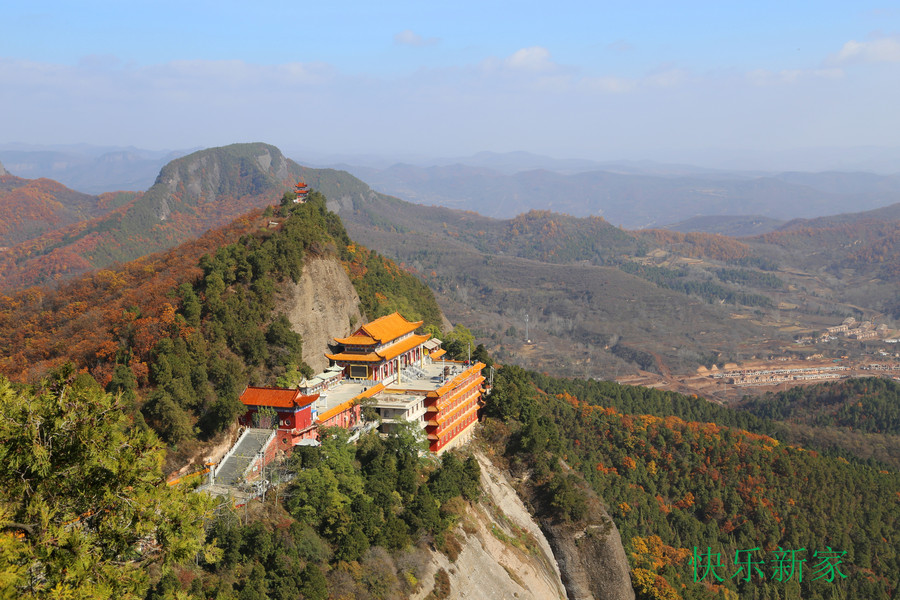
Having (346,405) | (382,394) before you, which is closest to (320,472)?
(346,405)

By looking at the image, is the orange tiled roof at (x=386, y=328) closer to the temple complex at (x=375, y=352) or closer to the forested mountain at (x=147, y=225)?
the temple complex at (x=375, y=352)

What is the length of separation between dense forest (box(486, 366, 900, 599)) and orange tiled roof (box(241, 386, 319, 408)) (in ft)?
48.4

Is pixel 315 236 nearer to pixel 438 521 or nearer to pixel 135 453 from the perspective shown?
pixel 438 521

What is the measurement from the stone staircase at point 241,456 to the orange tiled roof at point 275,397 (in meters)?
1.24

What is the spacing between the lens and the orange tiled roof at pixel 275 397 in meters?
35.7

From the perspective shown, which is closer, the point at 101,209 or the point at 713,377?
the point at 713,377

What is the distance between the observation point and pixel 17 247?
14675cm

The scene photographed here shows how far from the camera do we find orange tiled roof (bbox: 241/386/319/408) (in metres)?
35.7

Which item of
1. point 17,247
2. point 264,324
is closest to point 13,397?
point 264,324

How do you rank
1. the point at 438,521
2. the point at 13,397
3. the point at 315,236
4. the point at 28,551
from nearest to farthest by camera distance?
the point at 28,551 < the point at 13,397 < the point at 438,521 < the point at 315,236

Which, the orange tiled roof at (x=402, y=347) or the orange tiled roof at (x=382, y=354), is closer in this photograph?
the orange tiled roof at (x=382, y=354)

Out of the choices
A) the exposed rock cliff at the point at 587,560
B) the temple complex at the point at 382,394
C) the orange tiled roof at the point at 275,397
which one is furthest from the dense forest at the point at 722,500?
the orange tiled roof at the point at 275,397

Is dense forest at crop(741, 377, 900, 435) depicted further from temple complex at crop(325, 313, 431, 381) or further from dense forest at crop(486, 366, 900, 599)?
temple complex at crop(325, 313, 431, 381)

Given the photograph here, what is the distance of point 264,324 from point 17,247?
403ft
